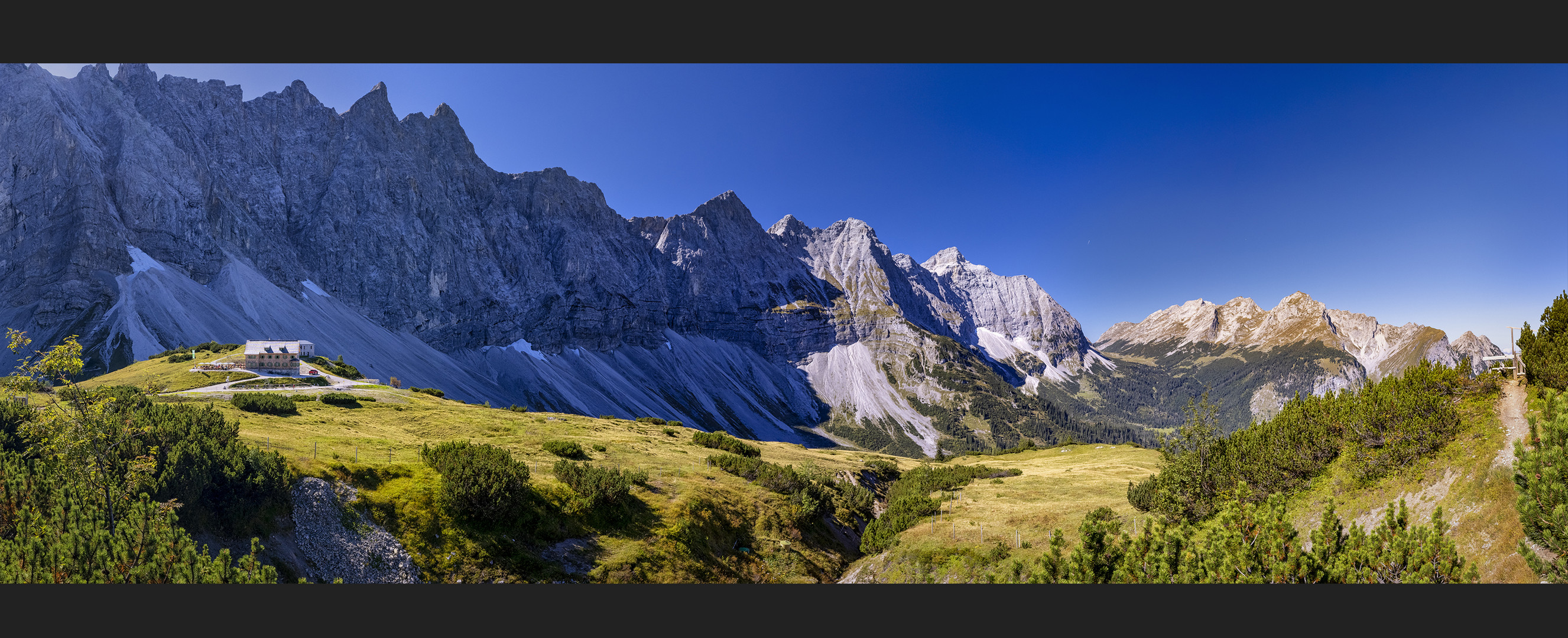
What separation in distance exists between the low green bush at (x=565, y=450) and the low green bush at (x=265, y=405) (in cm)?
2014

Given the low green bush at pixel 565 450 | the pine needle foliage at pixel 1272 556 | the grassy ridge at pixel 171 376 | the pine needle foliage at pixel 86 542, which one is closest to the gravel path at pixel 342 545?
the pine needle foliage at pixel 86 542

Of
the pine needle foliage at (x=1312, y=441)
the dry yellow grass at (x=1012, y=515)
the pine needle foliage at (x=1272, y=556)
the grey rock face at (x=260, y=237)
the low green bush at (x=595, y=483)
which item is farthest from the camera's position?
the grey rock face at (x=260, y=237)

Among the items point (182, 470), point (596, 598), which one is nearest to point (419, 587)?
point (596, 598)

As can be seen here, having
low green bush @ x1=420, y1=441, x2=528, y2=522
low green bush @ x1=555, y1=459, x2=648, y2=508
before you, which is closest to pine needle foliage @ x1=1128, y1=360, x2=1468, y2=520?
low green bush @ x1=555, y1=459, x2=648, y2=508

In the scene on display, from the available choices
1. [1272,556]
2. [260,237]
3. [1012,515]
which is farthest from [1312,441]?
[260,237]

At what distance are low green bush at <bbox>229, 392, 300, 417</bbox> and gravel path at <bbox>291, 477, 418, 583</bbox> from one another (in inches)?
1041

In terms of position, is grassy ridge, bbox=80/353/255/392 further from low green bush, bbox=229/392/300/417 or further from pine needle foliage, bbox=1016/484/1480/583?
pine needle foliage, bbox=1016/484/1480/583

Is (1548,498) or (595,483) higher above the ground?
(1548,498)

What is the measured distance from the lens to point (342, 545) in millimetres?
17641

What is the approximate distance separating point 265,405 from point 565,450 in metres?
23.2

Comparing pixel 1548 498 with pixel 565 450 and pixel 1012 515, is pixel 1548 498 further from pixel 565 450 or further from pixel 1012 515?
pixel 565 450

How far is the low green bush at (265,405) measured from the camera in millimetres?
37809

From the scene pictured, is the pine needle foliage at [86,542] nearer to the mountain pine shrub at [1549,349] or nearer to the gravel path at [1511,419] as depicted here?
the gravel path at [1511,419]

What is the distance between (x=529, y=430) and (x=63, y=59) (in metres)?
30.9
